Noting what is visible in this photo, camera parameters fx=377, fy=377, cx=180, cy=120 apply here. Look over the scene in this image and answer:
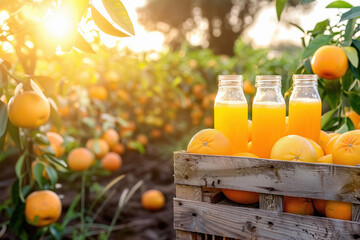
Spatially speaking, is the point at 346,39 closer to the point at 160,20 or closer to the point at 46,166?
the point at 46,166

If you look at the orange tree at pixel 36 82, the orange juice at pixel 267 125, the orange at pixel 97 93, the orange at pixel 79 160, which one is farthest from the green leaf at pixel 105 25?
the orange at pixel 97 93

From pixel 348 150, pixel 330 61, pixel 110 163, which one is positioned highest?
pixel 330 61

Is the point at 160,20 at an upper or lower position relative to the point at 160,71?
upper

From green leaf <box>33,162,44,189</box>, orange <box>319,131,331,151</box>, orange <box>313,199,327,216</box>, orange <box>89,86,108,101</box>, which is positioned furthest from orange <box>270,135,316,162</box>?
orange <box>89,86,108,101</box>

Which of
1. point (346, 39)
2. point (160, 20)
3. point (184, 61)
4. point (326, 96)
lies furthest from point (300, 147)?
point (160, 20)

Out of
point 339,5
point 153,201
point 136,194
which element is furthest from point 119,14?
point 136,194

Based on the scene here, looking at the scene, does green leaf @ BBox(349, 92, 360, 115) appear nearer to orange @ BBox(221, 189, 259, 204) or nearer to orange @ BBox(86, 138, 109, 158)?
orange @ BBox(221, 189, 259, 204)

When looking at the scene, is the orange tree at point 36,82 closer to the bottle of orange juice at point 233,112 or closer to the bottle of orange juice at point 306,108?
the bottle of orange juice at point 233,112

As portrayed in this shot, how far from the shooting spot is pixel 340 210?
2.94 ft

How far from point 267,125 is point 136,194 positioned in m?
1.99

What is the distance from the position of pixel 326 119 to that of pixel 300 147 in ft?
2.13

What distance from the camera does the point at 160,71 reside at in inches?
111

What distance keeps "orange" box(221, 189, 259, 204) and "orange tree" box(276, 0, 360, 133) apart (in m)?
0.53

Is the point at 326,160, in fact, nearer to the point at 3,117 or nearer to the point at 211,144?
the point at 211,144
